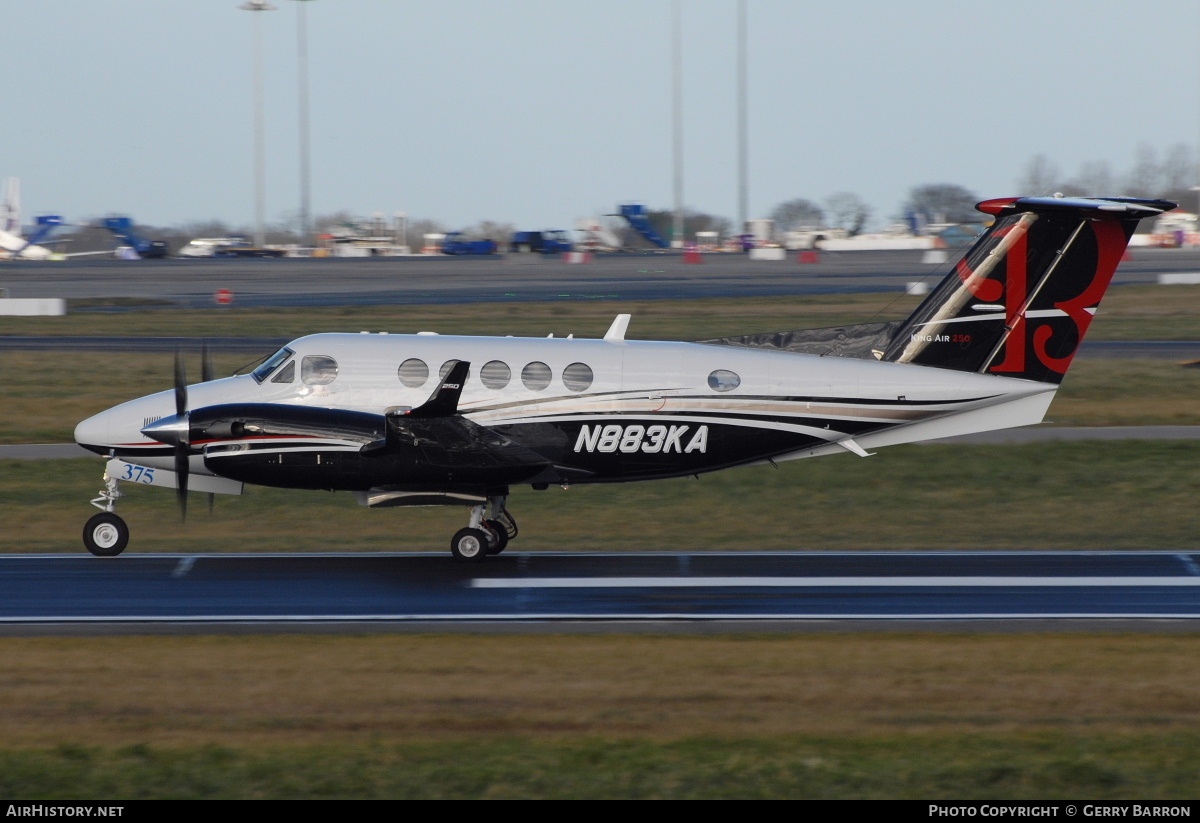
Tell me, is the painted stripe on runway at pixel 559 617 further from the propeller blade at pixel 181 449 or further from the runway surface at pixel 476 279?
the runway surface at pixel 476 279

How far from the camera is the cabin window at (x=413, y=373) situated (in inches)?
692

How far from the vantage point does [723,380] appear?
1781 cm

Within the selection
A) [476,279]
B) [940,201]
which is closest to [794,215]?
[940,201]

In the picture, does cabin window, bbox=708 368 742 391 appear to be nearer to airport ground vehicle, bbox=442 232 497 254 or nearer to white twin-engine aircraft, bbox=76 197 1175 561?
white twin-engine aircraft, bbox=76 197 1175 561

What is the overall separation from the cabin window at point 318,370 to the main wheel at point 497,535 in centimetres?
295

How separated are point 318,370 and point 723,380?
5572 mm

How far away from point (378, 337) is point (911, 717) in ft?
32.2

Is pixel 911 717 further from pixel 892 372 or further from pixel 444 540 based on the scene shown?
pixel 444 540

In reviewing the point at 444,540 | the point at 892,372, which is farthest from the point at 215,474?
the point at 892,372

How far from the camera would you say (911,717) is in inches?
429

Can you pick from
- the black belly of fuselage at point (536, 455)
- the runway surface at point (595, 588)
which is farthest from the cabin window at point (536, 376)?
the runway surface at point (595, 588)

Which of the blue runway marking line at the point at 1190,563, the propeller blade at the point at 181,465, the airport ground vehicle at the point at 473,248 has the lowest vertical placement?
the blue runway marking line at the point at 1190,563

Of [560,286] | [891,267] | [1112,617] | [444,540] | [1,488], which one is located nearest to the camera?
[1112,617]

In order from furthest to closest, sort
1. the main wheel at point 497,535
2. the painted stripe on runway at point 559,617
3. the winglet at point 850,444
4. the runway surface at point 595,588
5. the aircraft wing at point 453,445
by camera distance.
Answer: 1. the winglet at point 850,444
2. the main wheel at point 497,535
3. the aircraft wing at point 453,445
4. the runway surface at point 595,588
5. the painted stripe on runway at point 559,617
